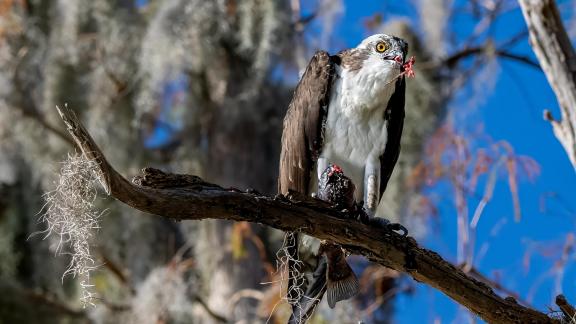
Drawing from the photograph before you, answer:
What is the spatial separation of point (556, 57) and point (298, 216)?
1547mm

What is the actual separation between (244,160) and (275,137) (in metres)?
0.31

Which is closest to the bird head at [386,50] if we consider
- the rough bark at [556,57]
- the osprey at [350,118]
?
the osprey at [350,118]

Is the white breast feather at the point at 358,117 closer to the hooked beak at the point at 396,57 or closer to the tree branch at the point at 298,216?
the hooked beak at the point at 396,57

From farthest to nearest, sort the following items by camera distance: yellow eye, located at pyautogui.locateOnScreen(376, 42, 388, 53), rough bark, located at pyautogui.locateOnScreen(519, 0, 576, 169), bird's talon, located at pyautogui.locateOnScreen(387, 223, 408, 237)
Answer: yellow eye, located at pyautogui.locateOnScreen(376, 42, 388, 53) → rough bark, located at pyautogui.locateOnScreen(519, 0, 576, 169) → bird's talon, located at pyautogui.locateOnScreen(387, 223, 408, 237)

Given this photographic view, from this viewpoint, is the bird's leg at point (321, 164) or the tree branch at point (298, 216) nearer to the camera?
the tree branch at point (298, 216)

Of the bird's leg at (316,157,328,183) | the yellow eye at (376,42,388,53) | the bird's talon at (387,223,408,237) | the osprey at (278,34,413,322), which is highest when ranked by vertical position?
the yellow eye at (376,42,388,53)

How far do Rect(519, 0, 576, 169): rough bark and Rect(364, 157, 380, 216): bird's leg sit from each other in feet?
2.45

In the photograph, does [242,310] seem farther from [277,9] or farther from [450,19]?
[450,19]

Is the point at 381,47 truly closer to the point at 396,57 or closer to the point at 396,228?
the point at 396,57

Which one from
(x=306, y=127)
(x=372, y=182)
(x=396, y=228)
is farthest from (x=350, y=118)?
(x=396, y=228)

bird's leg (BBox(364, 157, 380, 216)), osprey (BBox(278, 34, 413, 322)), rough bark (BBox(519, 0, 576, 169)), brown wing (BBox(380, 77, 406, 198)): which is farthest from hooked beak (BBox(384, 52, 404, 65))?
rough bark (BBox(519, 0, 576, 169))

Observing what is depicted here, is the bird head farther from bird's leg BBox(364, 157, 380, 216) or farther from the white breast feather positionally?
bird's leg BBox(364, 157, 380, 216)

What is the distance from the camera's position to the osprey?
3824mm

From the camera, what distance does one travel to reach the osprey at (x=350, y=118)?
12.5 ft
